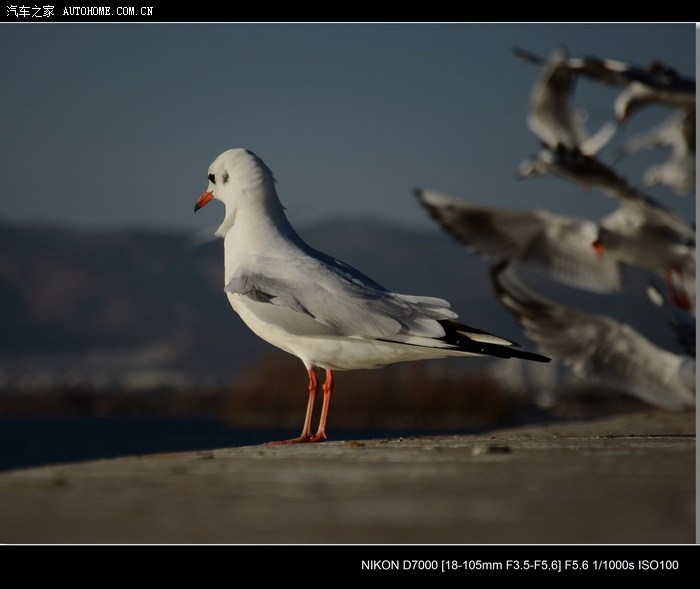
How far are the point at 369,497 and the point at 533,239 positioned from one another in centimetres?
845

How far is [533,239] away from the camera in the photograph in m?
11.6

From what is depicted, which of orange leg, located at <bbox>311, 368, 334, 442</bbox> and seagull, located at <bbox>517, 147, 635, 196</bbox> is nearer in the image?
orange leg, located at <bbox>311, 368, 334, 442</bbox>

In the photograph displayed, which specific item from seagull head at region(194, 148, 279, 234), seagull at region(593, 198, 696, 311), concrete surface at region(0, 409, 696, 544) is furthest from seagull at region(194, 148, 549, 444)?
seagull at region(593, 198, 696, 311)

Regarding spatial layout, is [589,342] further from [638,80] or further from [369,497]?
[369,497]

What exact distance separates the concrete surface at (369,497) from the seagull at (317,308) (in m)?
0.44

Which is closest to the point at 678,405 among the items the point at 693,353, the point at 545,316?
the point at 693,353

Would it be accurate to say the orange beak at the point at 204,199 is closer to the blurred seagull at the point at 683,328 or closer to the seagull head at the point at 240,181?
the seagull head at the point at 240,181

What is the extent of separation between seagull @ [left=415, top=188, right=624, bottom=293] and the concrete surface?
6508 mm

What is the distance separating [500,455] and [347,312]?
0.95 meters

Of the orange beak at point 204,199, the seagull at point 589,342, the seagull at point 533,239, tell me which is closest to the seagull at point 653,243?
the seagull at point 533,239

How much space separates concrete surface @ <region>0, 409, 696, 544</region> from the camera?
3.06m

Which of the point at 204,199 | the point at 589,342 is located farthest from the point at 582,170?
the point at 204,199

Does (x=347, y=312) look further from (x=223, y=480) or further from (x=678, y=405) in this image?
(x=678, y=405)

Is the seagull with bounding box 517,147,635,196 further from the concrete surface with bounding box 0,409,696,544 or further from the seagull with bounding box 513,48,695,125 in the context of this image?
the concrete surface with bounding box 0,409,696,544
